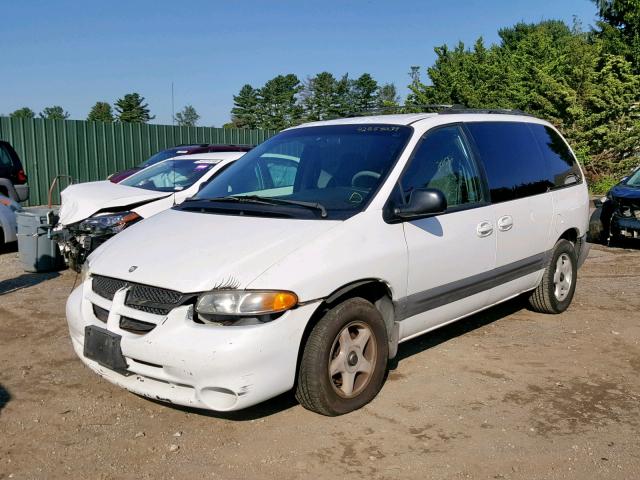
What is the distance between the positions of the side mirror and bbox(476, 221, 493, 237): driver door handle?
725 millimetres

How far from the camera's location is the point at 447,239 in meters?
4.38

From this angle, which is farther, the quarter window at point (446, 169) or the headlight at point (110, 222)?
the headlight at point (110, 222)

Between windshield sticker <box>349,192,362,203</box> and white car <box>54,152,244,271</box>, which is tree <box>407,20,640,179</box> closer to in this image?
white car <box>54,152,244,271</box>

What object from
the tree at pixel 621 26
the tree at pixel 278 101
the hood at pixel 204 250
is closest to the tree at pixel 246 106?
the tree at pixel 278 101

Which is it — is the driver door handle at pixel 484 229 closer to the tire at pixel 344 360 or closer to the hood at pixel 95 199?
the tire at pixel 344 360

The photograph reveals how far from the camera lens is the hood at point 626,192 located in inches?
362

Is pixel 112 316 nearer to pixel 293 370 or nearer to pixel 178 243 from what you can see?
pixel 178 243

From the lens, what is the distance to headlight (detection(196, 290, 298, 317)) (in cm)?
335

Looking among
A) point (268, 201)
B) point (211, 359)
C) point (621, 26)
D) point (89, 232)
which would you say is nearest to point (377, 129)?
point (268, 201)

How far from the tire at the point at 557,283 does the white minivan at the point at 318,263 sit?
0.41 meters

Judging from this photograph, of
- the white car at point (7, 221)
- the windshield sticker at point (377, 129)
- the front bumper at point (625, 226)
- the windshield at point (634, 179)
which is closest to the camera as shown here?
the windshield sticker at point (377, 129)

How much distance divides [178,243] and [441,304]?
1842 mm

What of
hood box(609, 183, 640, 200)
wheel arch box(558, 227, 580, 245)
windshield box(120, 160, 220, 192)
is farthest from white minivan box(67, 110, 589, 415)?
hood box(609, 183, 640, 200)

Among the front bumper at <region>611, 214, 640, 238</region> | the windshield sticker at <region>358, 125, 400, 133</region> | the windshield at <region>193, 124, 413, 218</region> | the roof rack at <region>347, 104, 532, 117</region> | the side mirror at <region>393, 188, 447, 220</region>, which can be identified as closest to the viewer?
the side mirror at <region>393, 188, 447, 220</region>
